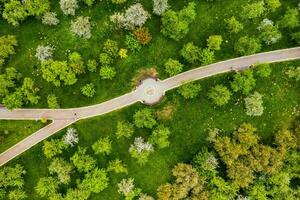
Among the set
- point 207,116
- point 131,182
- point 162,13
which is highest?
point 162,13

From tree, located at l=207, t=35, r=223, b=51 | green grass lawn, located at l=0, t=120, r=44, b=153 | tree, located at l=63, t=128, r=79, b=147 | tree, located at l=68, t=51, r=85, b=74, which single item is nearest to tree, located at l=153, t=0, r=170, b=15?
tree, located at l=207, t=35, r=223, b=51

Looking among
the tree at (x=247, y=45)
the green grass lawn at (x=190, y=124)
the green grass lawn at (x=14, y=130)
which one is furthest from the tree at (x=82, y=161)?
the tree at (x=247, y=45)

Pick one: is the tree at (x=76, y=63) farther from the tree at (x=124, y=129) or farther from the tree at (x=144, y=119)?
the tree at (x=144, y=119)

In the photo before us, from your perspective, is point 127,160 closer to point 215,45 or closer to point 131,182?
point 131,182

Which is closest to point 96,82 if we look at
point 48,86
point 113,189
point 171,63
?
point 48,86

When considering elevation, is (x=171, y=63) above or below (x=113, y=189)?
above

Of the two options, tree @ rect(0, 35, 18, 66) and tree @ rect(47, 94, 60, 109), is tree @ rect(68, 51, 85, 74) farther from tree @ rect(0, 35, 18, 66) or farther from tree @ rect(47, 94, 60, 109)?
tree @ rect(0, 35, 18, 66)
